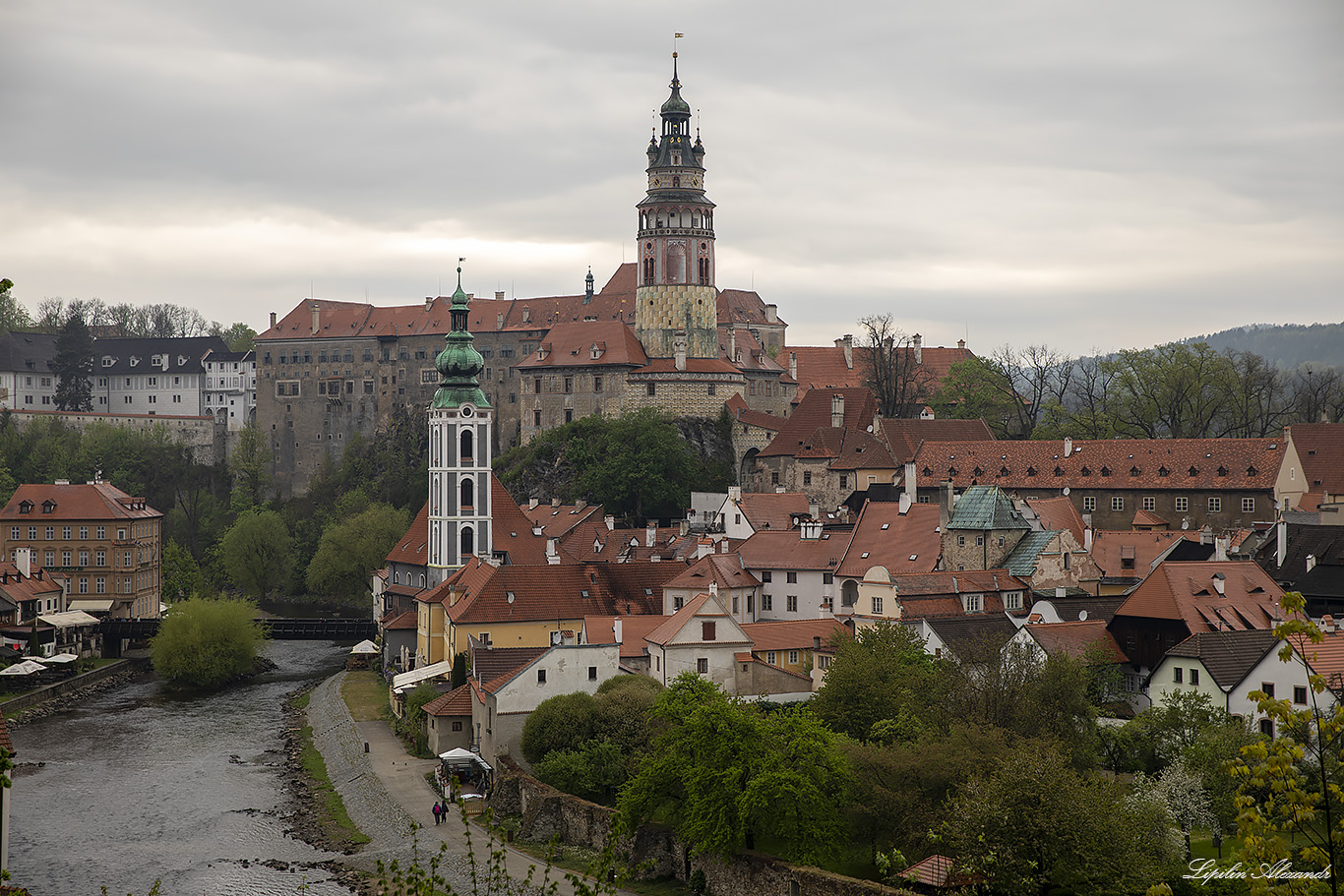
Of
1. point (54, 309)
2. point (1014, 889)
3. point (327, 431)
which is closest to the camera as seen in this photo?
point (1014, 889)

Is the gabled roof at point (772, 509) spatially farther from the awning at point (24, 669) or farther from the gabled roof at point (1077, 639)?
the awning at point (24, 669)

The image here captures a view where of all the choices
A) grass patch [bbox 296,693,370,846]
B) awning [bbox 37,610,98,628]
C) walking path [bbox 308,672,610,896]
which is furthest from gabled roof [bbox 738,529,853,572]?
awning [bbox 37,610,98,628]

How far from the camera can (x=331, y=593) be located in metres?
87.4

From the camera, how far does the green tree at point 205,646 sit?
199ft

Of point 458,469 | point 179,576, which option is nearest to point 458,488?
point 458,469

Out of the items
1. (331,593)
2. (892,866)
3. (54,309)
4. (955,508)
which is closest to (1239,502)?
(955,508)

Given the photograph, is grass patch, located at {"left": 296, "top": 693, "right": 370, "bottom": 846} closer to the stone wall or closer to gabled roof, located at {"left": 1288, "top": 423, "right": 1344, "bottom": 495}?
the stone wall

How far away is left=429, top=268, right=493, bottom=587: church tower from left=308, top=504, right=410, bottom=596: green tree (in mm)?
20967

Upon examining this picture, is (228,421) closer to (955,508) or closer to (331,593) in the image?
(331,593)

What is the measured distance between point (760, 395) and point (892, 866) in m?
62.7

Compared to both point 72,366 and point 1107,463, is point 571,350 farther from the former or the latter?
point 72,366

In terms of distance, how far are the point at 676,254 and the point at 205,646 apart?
127 ft

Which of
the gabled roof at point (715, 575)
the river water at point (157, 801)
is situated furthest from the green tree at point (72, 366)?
the gabled roof at point (715, 575)

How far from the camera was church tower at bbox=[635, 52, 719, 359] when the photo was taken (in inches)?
3440
